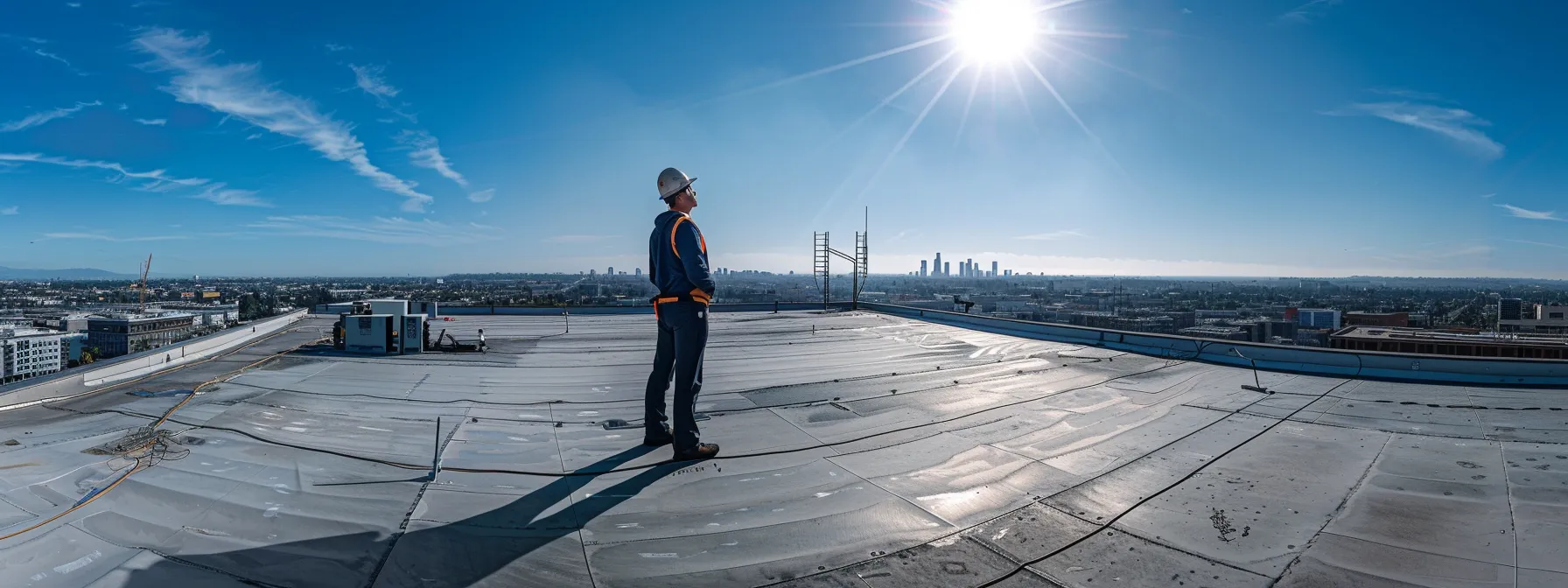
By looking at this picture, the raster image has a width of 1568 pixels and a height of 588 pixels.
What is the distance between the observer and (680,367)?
12.0 feet

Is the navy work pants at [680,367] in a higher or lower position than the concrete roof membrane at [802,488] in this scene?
higher

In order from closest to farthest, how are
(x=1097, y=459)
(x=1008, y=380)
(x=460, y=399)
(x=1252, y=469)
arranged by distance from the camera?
(x=1252, y=469) < (x=1097, y=459) < (x=460, y=399) < (x=1008, y=380)

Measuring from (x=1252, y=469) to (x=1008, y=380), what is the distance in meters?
2.80

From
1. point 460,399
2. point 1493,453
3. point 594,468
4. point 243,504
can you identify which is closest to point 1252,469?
point 1493,453

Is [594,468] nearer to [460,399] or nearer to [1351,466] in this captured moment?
[460,399]

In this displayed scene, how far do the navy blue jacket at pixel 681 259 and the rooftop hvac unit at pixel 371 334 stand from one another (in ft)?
18.2

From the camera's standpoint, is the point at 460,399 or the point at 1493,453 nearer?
the point at 1493,453

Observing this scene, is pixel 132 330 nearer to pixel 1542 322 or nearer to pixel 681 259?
pixel 681 259

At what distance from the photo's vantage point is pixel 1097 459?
3510mm

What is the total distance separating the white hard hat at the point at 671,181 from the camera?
3805 millimetres

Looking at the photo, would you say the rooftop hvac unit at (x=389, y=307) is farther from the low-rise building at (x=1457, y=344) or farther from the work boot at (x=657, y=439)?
the low-rise building at (x=1457, y=344)

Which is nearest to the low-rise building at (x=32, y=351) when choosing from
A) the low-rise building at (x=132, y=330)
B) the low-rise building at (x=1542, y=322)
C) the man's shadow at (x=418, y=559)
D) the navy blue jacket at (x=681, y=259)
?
the low-rise building at (x=132, y=330)

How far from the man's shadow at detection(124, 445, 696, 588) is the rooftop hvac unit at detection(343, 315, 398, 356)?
587 cm

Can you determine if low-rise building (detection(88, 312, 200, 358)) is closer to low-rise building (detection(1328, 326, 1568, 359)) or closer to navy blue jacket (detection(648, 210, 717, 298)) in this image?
navy blue jacket (detection(648, 210, 717, 298))
